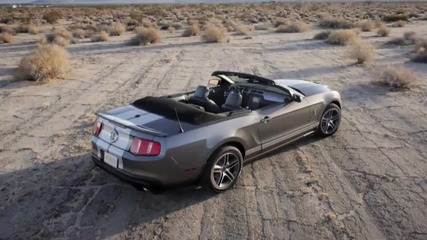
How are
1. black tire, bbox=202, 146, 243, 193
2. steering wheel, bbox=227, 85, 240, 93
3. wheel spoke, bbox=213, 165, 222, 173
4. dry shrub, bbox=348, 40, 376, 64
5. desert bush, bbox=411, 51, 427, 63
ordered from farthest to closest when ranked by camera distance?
1. desert bush, bbox=411, 51, 427, 63
2. dry shrub, bbox=348, 40, 376, 64
3. steering wheel, bbox=227, 85, 240, 93
4. wheel spoke, bbox=213, 165, 222, 173
5. black tire, bbox=202, 146, 243, 193

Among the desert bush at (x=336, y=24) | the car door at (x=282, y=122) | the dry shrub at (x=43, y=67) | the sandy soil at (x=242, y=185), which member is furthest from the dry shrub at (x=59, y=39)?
the desert bush at (x=336, y=24)

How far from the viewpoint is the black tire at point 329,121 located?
677 cm

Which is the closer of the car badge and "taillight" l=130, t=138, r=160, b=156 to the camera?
"taillight" l=130, t=138, r=160, b=156

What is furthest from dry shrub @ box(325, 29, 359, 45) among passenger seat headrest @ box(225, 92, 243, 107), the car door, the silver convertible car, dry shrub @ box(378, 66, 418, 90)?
passenger seat headrest @ box(225, 92, 243, 107)

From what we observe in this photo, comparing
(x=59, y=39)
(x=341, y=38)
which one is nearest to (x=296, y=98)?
(x=341, y=38)

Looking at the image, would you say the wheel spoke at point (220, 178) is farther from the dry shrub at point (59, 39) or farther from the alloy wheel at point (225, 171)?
the dry shrub at point (59, 39)

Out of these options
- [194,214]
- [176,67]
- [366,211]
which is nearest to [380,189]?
[366,211]

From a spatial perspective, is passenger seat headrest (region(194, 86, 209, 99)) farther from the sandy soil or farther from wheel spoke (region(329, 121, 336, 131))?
wheel spoke (region(329, 121, 336, 131))

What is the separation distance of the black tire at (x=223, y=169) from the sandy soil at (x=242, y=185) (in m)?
0.15

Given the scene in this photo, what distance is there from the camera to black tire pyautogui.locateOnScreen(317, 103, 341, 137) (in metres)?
6.77

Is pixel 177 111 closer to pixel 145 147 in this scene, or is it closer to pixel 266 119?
pixel 145 147

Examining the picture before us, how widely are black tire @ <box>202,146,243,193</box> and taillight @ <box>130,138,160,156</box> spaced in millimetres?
718

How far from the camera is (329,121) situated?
6.93 metres

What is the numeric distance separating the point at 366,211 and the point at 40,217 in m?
3.76
